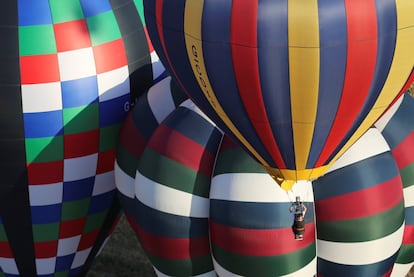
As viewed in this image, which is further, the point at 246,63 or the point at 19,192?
the point at 19,192

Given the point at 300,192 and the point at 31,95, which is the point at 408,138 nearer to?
the point at 300,192

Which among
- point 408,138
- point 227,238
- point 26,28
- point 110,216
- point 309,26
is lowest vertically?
point 110,216

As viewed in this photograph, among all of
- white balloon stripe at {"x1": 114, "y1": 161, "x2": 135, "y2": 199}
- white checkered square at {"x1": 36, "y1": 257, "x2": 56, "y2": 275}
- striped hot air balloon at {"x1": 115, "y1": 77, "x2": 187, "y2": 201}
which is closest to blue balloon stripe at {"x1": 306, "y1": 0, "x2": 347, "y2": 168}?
striped hot air balloon at {"x1": 115, "y1": 77, "x2": 187, "y2": 201}

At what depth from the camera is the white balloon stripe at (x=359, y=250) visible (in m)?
7.88

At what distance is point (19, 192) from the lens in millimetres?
8688

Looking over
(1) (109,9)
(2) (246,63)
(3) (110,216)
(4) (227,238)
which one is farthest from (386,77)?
(3) (110,216)

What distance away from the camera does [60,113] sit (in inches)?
332

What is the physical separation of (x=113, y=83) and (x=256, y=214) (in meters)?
1.67

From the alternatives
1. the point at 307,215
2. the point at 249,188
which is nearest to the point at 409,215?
the point at 307,215

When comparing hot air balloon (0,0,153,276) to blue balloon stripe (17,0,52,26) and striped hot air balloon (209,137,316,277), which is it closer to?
blue balloon stripe (17,0,52,26)

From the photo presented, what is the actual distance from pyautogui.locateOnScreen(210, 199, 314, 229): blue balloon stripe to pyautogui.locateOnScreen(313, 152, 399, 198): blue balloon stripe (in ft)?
0.50

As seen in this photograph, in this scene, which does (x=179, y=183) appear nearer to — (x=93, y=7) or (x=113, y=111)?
(x=113, y=111)

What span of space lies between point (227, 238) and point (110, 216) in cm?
170

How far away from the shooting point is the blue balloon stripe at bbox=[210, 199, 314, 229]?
→ 767cm
